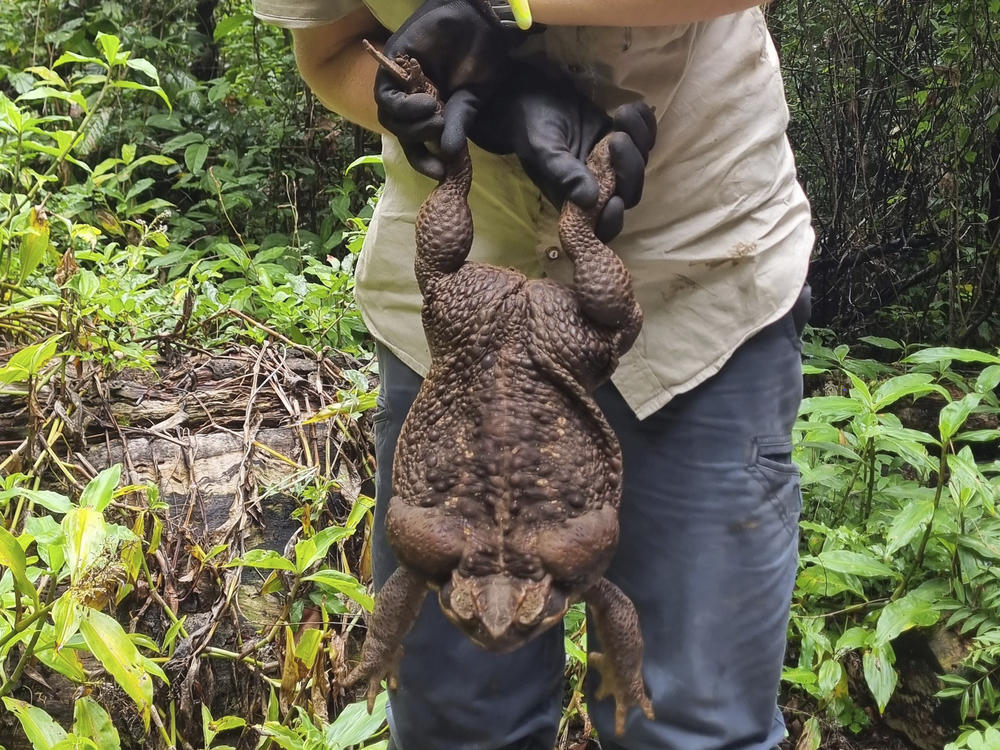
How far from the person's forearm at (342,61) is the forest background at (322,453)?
836 mm

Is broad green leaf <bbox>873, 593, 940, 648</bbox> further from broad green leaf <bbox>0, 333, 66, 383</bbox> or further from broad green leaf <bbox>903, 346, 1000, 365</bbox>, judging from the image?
broad green leaf <bbox>0, 333, 66, 383</bbox>

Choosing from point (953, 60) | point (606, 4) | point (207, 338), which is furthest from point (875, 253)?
point (606, 4)

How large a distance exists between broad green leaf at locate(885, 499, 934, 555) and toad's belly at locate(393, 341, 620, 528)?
5.08 feet

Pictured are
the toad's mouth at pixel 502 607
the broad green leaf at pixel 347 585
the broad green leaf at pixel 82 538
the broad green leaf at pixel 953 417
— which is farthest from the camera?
the broad green leaf at pixel 953 417

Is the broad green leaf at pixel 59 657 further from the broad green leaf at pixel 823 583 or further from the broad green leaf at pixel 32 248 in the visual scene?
the broad green leaf at pixel 823 583

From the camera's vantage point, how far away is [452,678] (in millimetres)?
1542

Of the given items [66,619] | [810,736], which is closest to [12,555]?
[66,619]

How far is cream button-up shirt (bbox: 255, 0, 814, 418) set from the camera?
1.35m

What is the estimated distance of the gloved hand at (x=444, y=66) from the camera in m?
1.09

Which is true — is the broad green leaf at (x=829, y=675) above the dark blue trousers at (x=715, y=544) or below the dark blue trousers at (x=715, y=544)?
below

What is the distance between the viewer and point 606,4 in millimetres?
1118

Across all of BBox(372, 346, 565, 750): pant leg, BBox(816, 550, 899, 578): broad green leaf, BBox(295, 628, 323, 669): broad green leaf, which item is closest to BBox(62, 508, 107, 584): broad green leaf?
BBox(372, 346, 565, 750): pant leg

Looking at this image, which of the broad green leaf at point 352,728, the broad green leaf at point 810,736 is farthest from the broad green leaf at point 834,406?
the broad green leaf at point 352,728

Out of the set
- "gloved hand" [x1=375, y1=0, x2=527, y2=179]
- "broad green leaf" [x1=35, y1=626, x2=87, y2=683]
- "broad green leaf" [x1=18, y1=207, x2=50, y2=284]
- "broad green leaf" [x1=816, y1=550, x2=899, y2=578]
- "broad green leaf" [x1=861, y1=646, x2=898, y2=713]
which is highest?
"gloved hand" [x1=375, y1=0, x2=527, y2=179]
